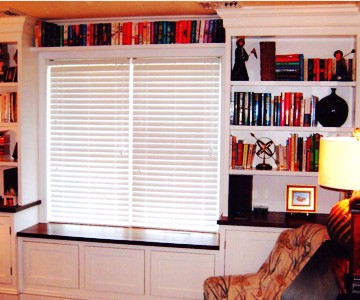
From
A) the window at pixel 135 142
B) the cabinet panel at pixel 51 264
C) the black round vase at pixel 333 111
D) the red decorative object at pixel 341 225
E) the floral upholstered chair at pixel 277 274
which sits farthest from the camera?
the window at pixel 135 142

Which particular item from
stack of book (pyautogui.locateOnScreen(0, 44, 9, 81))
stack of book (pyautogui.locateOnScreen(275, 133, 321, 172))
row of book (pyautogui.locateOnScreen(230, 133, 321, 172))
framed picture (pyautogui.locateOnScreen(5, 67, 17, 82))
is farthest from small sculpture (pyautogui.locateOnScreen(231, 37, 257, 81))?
stack of book (pyautogui.locateOnScreen(0, 44, 9, 81))

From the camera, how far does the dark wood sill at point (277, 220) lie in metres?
3.71

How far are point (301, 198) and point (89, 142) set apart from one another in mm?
1917

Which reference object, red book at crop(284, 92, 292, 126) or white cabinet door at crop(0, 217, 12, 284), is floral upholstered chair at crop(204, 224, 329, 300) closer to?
red book at crop(284, 92, 292, 126)

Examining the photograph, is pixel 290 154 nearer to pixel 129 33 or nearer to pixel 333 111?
pixel 333 111

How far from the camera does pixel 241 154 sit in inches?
155

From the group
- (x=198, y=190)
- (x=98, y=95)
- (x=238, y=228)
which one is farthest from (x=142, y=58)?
(x=238, y=228)

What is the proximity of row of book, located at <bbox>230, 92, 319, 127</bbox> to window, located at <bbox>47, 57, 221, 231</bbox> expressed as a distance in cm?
34

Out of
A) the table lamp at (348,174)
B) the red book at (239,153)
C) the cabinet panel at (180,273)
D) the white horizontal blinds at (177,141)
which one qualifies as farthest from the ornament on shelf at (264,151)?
the table lamp at (348,174)

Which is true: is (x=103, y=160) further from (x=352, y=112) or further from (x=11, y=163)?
(x=352, y=112)

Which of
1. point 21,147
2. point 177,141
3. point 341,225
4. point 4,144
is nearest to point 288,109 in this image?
point 177,141

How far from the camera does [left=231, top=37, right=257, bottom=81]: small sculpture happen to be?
387 centimetres

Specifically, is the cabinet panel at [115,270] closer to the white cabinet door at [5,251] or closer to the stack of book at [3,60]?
the white cabinet door at [5,251]

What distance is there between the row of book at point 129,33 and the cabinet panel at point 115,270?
176cm
